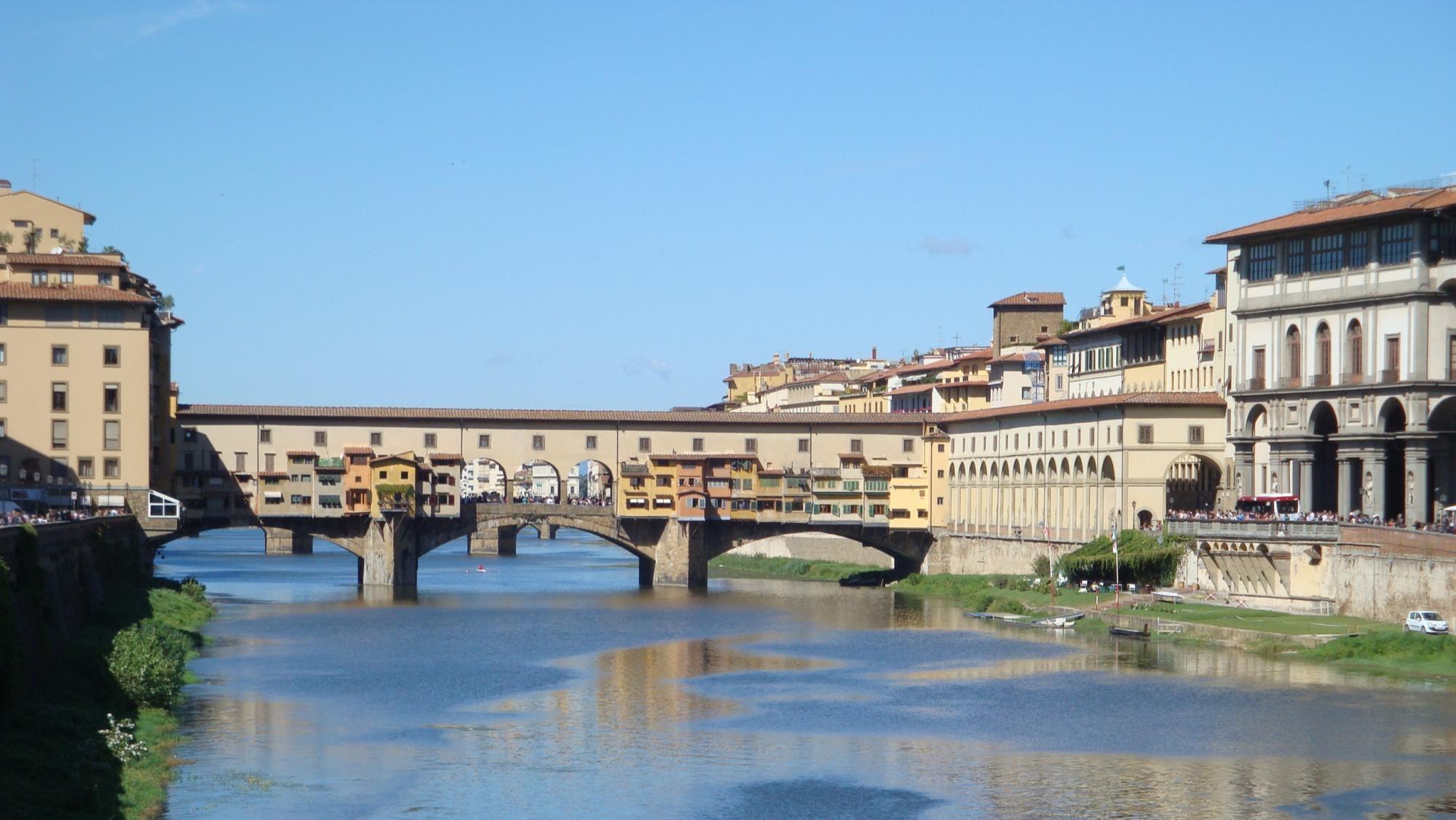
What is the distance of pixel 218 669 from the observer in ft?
177

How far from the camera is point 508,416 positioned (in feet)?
310

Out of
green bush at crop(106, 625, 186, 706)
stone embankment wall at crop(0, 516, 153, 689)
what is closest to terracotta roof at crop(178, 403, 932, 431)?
stone embankment wall at crop(0, 516, 153, 689)

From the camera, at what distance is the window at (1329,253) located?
69312 millimetres

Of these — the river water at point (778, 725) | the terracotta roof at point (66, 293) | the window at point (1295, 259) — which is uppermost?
the window at point (1295, 259)

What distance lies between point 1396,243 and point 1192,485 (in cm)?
1839

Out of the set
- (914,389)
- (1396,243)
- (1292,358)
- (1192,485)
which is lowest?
(1192,485)

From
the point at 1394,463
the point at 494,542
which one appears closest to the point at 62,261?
the point at 1394,463

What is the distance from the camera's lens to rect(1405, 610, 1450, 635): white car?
55656mm

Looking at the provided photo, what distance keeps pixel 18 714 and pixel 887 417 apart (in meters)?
67.7

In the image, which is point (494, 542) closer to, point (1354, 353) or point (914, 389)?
point (914, 389)

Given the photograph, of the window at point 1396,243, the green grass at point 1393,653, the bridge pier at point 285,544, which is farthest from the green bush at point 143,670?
the bridge pier at point 285,544

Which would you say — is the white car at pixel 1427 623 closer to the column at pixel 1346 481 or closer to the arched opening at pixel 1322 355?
the column at pixel 1346 481

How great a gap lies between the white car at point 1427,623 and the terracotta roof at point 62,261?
52.4 m

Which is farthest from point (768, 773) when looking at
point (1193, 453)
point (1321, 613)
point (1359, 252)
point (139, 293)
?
point (139, 293)
